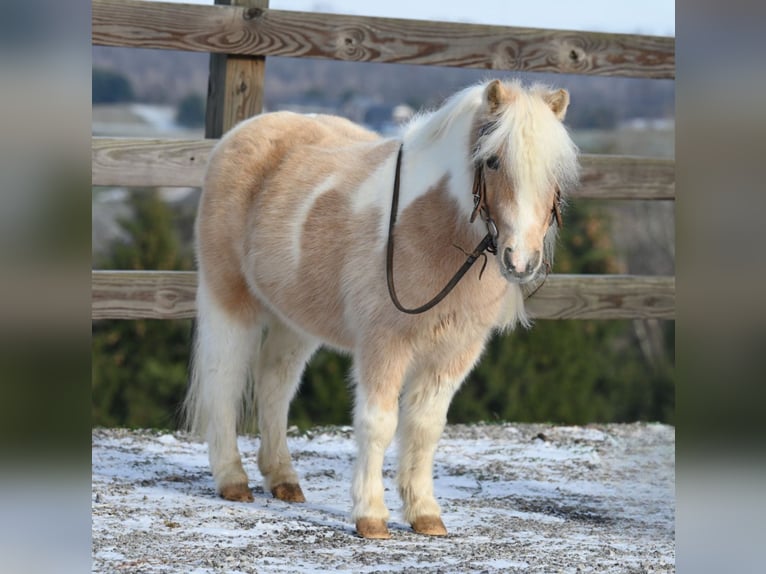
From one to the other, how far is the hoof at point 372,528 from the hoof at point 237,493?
693 mm

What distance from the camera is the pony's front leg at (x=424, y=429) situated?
3561 millimetres

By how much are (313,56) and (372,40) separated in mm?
326

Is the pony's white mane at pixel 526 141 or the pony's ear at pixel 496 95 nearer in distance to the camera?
the pony's white mane at pixel 526 141

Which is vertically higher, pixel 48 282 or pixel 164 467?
pixel 48 282

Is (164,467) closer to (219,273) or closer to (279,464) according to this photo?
(279,464)

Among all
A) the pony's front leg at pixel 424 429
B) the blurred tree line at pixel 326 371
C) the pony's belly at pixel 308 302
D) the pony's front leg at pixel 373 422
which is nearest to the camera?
the pony's front leg at pixel 373 422

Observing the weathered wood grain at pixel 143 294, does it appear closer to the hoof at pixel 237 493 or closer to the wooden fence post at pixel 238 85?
the wooden fence post at pixel 238 85

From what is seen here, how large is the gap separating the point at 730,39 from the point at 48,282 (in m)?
0.86

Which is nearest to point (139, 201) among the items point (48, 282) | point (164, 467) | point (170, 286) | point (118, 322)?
→ point (118, 322)

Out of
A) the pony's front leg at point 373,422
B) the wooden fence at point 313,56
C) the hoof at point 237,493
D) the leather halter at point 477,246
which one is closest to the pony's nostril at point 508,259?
the leather halter at point 477,246

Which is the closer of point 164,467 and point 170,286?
point 164,467

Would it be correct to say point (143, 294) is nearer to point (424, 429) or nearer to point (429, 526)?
point (424, 429)

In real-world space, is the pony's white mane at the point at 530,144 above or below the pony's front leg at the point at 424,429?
above

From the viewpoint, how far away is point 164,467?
15.1 feet
